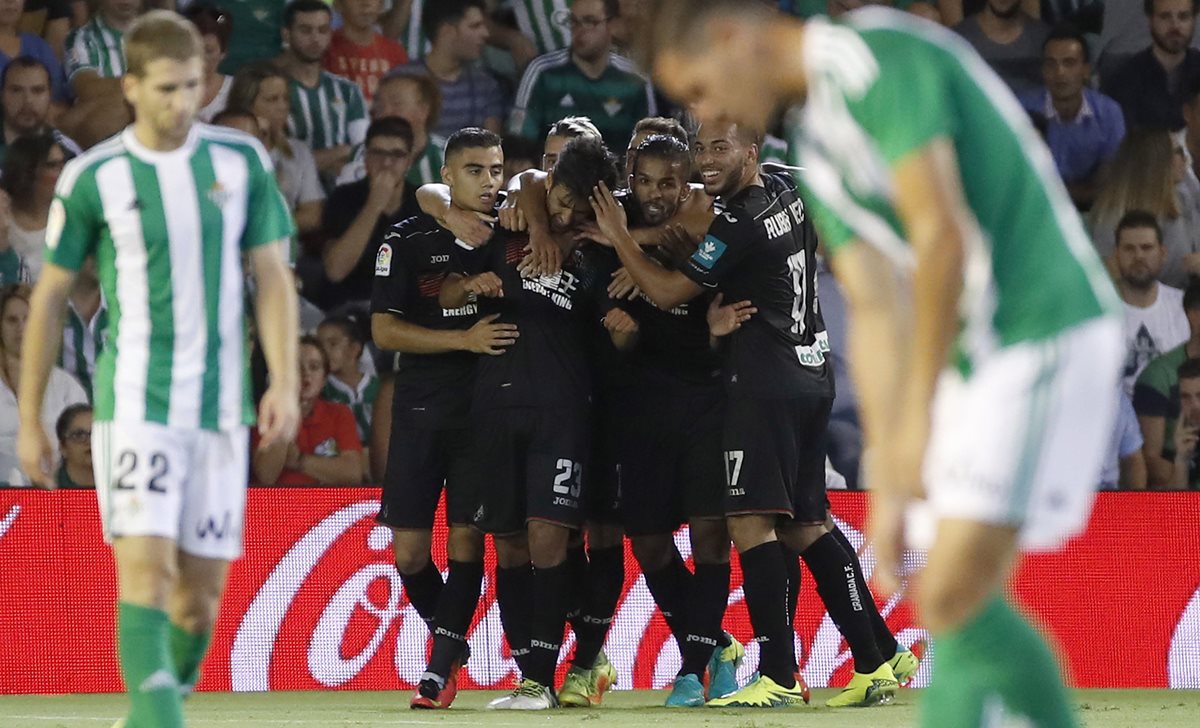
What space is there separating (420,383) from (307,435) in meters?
2.28

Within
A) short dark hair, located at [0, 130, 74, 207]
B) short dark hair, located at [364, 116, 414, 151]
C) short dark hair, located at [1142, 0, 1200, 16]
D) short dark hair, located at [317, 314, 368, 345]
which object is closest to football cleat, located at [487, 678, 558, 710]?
short dark hair, located at [317, 314, 368, 345]

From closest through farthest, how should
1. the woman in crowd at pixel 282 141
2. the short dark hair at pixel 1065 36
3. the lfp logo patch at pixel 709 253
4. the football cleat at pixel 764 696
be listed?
the football cleat at pixel 764 696
the lfp logo patch at pixel 709 253
the woman in crowd at pixel 282 141
the short dark hair at pixel 1065 36

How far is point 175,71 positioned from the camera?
495cm

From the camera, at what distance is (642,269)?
784 centimetres

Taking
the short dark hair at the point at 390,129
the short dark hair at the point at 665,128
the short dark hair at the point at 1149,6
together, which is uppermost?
the short dark hair at the point at 1149,6

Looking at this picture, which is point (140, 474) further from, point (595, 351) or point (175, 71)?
point (595, 351)

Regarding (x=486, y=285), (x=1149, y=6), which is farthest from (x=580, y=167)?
(x=1149, y=6)

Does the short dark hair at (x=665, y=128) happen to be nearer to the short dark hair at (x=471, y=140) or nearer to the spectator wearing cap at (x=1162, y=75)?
the short dark hair at (x=471, y=140)

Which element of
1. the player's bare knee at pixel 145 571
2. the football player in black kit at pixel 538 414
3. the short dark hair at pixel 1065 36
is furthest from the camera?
the short dark hair at pixel 1065 36

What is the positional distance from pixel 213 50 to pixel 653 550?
15.5 feet

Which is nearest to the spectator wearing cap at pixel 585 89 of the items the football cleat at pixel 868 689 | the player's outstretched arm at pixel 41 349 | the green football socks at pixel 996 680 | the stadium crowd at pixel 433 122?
the stadium crowd at pixel 433 122

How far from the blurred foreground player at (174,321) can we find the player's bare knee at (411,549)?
10.6 feet

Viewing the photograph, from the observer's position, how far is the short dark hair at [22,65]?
424 inches

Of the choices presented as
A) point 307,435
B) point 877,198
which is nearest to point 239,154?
point 877,198
